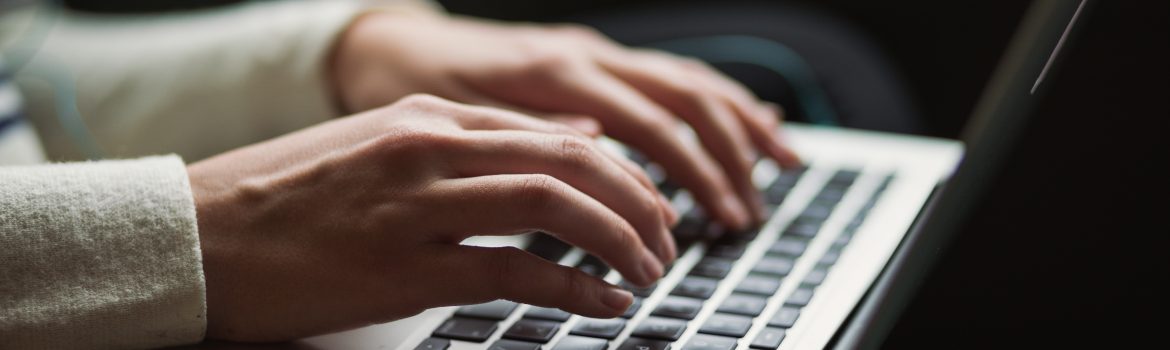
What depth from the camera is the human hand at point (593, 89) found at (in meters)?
0.66

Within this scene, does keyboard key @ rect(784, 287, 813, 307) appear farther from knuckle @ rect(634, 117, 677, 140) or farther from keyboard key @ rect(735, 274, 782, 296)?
knuckle @ rect(634, 117, 677, 140)

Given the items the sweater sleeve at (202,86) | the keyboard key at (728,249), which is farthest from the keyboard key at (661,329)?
the sweater sleeve at (202,86)

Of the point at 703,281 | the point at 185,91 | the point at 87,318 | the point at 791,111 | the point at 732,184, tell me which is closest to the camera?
the point at 87,318

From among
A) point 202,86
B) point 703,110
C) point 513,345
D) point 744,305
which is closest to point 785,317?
point 744,305

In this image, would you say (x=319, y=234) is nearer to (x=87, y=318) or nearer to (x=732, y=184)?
(x=87, y=318)

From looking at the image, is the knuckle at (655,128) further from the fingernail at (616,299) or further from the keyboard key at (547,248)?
the fingernail at (616,299)

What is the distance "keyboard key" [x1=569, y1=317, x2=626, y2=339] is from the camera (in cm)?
47

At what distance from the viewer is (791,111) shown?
3.16 feet

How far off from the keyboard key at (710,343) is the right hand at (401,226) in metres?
0.03

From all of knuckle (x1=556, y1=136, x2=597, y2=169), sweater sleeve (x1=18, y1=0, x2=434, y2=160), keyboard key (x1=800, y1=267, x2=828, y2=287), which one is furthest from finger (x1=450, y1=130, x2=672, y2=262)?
sweater sleeve (x1=18, y1=0, x2=434, y2=160)

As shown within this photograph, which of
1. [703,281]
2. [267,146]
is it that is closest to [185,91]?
[267,146]

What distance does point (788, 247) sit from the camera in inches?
23.2

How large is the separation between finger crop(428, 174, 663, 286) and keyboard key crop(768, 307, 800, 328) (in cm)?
8

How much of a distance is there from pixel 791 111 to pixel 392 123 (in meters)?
0.56
